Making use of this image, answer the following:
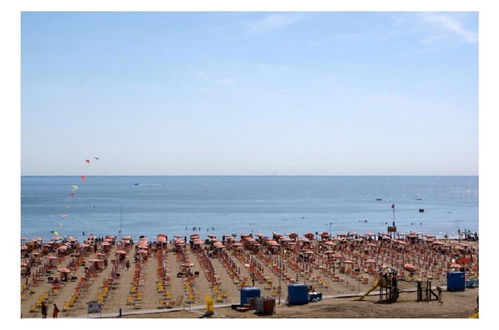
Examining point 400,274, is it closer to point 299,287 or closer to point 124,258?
point 299,287

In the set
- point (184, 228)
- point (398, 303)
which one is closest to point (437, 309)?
point (398, 303)

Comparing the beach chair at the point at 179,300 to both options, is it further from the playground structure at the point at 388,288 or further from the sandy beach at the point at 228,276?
the playground structure at the point at 388,288

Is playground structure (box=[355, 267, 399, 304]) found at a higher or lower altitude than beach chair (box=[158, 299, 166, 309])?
higher

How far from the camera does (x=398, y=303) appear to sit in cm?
2281

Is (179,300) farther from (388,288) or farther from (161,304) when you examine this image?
(388,288)

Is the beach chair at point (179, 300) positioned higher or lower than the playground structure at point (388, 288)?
lower

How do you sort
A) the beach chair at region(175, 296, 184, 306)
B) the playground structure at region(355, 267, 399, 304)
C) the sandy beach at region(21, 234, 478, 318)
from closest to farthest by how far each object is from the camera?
the sandy beach at region(21, 234, 478, 318) < the playground structure at region(355, 267, 399, 304) < the beach chair at region(175, 296, 184, 306)

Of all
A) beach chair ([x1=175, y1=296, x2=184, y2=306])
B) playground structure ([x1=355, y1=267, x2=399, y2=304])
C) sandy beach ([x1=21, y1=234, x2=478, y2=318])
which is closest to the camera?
sandy beach ([x1=21, y1=234, x2=478, y2=318])

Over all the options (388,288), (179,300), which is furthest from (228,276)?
(388,288)

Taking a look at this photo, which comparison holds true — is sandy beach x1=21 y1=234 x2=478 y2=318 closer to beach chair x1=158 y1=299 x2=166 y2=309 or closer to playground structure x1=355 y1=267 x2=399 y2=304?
beach chair x1=158 y1=299 x2=166 y2=309

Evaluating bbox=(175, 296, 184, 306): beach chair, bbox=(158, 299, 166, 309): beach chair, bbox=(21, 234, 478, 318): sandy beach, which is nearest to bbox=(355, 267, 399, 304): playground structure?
bbox=(21, 234, 478, 318): sandy beach

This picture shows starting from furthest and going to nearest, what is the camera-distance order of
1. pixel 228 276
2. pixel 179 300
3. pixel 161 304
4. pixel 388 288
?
pixel 228 276
pixel 179 300
pixel 161 304
pixel 388 288

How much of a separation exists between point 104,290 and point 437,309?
15.5 m

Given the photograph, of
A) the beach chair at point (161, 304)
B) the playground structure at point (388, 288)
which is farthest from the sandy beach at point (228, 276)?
the playground structure at point (388, 288)
